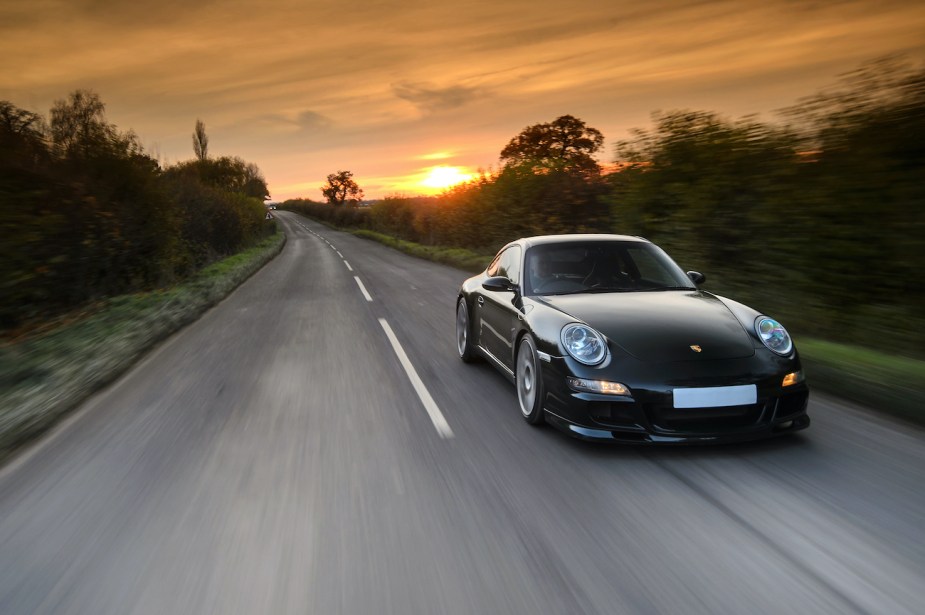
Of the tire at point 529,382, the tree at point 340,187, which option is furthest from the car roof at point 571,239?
the tree at point 340,187

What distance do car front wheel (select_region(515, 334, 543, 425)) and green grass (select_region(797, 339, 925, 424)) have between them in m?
2.80

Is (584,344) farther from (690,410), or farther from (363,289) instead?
(363,289)

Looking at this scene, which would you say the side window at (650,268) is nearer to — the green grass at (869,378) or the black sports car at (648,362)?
the black sports car at (648,362)

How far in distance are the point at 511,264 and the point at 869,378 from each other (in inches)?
128

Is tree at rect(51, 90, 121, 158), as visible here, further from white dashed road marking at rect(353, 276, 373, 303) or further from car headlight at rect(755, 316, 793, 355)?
car headlight at rect(755, 316, 793, 355)

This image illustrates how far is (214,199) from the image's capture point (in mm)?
28953

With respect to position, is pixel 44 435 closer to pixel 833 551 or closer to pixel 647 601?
pixel 647 601

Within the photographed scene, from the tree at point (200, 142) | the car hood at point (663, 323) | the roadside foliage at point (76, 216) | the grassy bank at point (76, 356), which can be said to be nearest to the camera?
the car hood at point (663, 323)

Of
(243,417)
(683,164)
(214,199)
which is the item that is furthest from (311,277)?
(243,417)

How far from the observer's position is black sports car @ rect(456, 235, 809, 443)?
169 inches

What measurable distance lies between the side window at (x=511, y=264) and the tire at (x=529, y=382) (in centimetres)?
88

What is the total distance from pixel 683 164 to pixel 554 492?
8406mm

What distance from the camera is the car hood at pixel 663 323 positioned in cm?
451

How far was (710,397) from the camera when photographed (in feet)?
13.9
